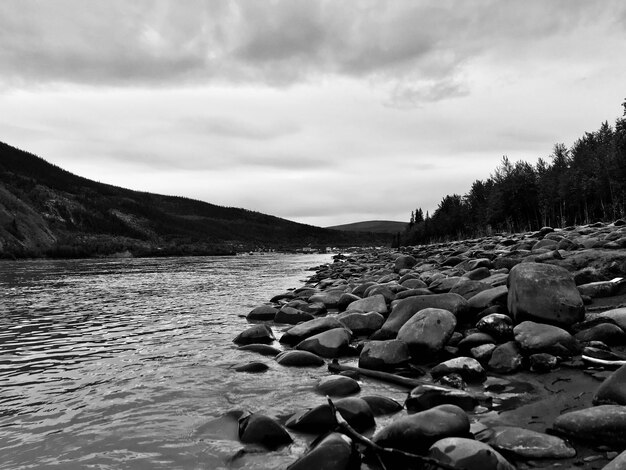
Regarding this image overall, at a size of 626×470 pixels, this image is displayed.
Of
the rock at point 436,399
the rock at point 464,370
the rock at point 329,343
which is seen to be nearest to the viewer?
the rock at point 436,399

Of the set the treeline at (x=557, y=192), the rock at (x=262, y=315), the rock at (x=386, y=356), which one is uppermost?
the treeline at (x=557, y=192)

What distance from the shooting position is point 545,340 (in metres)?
6.21

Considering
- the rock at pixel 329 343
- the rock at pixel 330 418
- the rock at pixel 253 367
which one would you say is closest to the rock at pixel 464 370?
the rock at pixel 330 418

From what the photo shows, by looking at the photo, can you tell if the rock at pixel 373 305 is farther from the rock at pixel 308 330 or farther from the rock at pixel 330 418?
the rock at pixel 330 418

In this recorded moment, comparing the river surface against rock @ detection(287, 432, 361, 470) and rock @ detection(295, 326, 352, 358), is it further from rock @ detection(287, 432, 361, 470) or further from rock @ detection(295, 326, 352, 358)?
rock @ detection(295, 326, 352, 358)

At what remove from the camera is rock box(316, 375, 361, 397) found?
6016 mm

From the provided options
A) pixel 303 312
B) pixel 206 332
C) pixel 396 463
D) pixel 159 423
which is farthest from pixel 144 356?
pixel 396 463

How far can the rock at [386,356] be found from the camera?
6.95m

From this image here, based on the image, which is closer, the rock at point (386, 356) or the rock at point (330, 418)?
the rock at point (330, 418)

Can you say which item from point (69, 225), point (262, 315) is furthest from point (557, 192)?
point (69, 225)

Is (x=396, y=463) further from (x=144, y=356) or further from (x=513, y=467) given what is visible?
(x=144, y=356)

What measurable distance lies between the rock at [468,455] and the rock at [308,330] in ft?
17.9

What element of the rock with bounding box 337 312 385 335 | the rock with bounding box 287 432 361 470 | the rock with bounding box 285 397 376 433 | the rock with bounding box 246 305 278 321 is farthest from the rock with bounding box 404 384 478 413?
the rock with bounding box 246 305 278 321

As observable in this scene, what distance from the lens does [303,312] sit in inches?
482
